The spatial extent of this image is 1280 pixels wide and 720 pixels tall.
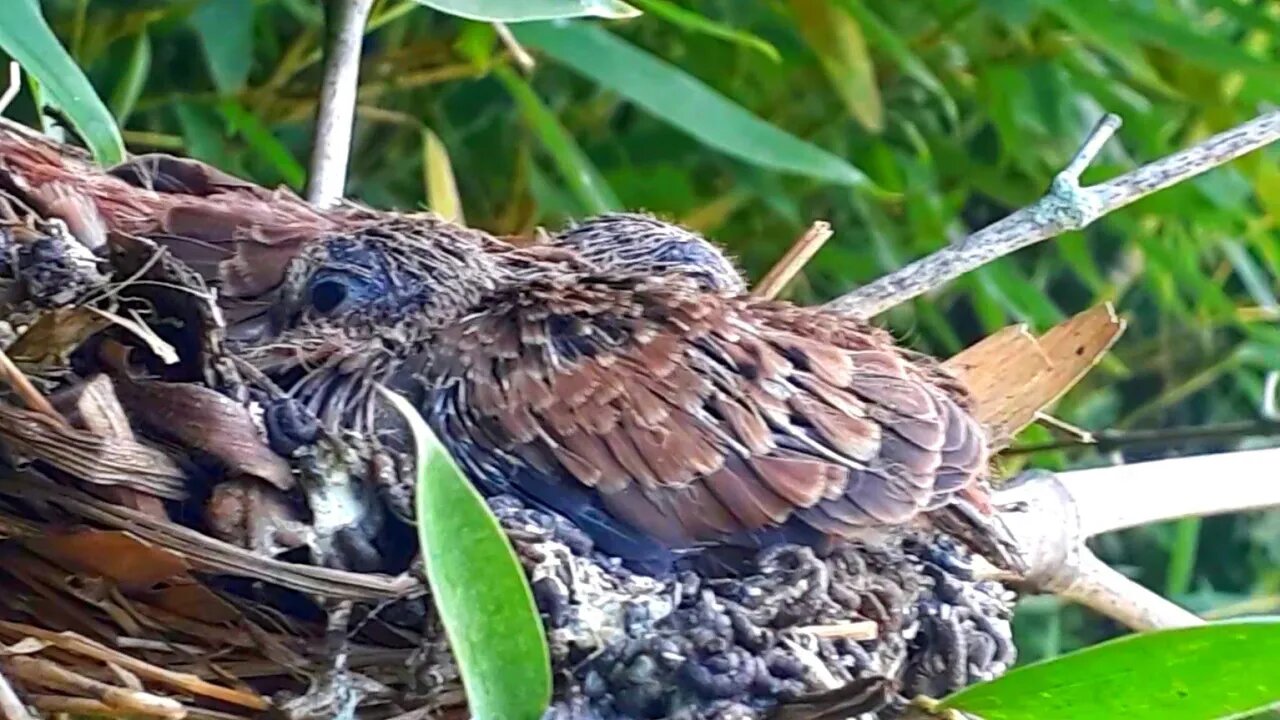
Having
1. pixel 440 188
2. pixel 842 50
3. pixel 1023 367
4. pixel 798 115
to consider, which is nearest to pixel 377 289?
pixel 1023 367

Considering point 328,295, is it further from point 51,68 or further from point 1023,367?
point 1023,367

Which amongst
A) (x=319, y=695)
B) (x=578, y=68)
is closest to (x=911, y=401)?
(x=319, y=695)

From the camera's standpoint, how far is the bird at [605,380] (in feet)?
1.73

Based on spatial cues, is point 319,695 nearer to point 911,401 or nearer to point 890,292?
point 911,401

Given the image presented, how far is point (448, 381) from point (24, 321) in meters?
0.13

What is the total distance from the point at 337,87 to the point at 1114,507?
0.36 metres

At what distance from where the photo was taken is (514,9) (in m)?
0.62

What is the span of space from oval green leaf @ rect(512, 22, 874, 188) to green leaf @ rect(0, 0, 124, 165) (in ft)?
1.37

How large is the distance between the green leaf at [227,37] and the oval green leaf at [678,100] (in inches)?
6.6

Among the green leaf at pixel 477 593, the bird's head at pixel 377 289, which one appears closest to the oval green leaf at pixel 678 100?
the bird's head at pixel 377 289

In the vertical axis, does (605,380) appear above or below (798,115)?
below

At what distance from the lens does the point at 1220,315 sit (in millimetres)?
1368

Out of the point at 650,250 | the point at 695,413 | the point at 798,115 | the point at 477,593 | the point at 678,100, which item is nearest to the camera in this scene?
the point at 477,593

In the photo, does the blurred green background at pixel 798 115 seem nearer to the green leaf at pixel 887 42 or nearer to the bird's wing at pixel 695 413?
the green leaf at pixel 887 42
